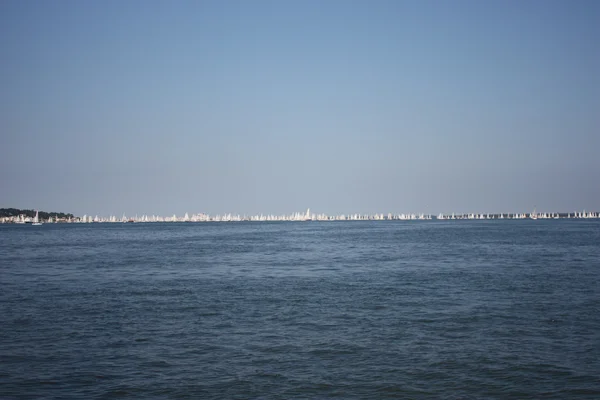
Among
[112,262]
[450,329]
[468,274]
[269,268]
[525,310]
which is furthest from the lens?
[112,262]

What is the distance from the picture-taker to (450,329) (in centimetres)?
2061

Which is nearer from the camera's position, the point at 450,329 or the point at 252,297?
the point at 450,329

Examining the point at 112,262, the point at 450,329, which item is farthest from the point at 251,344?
the point at 112,262

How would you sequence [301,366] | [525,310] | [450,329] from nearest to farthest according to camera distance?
[301,366], [450,329], [525,310]

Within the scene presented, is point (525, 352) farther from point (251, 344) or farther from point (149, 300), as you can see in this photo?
point (149, 300)

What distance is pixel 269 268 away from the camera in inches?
1756

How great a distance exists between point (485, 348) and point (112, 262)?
41.4m

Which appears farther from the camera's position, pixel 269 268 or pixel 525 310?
pixel 269 268

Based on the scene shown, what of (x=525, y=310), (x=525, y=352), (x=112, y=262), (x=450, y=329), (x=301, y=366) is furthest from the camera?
(x=112, y=262)

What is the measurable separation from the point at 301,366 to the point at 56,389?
6.76 meters

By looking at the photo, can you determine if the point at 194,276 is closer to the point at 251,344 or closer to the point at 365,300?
the point at 365,300

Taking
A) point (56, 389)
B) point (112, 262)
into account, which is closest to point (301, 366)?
point (56, 389)

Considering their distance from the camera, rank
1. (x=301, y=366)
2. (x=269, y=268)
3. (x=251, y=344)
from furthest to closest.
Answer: (x=269, y=268) < (x=251, y=344) < (x=301, y=366)

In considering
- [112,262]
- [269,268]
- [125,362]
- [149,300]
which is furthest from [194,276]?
[125,362]
